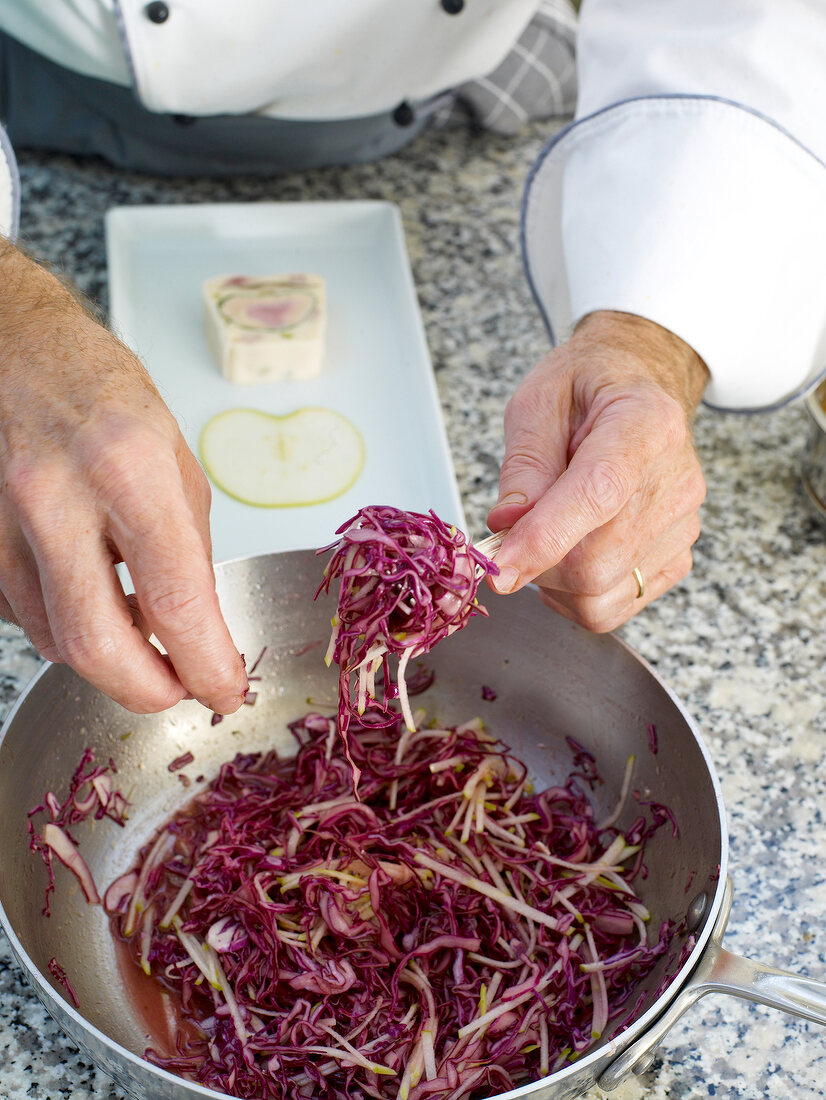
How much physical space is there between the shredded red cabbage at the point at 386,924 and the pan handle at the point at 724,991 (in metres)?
0.13

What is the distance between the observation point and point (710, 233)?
1342 mm

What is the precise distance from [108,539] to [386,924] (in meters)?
0.50

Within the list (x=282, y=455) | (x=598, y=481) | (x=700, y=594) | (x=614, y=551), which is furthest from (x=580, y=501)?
(x=282, y=455)

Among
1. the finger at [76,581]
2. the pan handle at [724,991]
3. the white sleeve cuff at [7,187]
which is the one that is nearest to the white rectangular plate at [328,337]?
the white sleeve cuff at [7,187]

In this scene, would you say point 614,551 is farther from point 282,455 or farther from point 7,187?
point 7,187

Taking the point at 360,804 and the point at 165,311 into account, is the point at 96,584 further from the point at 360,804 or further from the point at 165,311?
the point at 165,311

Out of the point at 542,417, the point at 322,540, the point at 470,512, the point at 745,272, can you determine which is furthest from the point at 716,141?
the point at 322,540

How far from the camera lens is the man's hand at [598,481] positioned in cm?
102

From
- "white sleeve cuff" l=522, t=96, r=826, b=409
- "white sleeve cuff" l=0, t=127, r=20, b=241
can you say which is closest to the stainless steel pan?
"white sleeve cuff" l=522, t=96, r=826, b=409

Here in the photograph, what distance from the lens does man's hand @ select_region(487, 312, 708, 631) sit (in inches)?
40.3

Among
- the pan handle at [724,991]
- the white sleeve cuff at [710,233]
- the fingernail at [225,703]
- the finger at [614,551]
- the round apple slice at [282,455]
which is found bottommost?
the round apple slice at [282,455]

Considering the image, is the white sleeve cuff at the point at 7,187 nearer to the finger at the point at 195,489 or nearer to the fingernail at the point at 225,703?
the finger at the point at 195,489

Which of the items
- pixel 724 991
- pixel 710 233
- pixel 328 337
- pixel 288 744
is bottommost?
pixel 288 744

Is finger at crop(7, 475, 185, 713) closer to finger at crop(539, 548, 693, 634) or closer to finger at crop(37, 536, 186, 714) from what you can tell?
finger at crop(37, 536, 186, 714)
